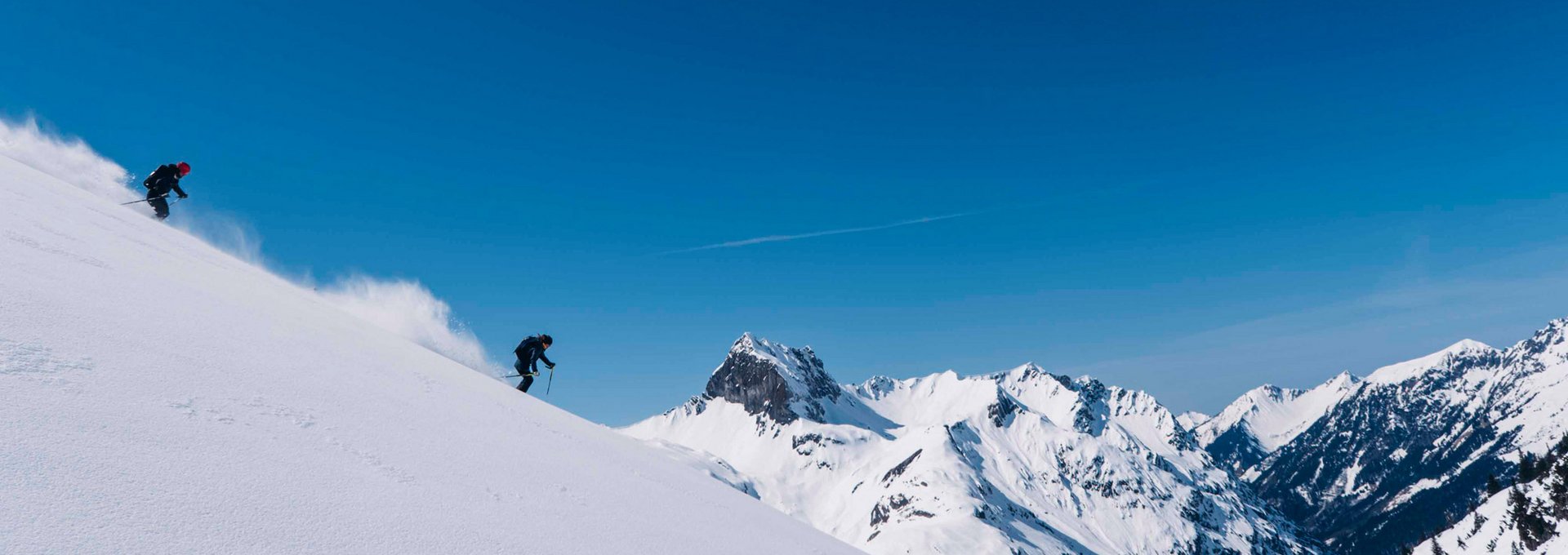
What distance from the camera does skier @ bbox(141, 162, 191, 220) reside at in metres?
26.3

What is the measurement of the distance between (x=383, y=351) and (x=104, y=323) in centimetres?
577

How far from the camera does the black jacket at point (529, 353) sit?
25.3 metres

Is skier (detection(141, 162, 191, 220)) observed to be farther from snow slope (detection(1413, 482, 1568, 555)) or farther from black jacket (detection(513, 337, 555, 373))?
snow slope (detection(1413, 482, 1568, 555))

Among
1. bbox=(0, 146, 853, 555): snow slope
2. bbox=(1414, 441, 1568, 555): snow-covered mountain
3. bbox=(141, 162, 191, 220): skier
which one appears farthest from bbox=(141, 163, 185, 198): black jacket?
bbox=(1414, 441, 1568, 555): snow-covered mountain

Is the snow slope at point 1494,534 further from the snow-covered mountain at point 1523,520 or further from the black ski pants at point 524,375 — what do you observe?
the black ski pants at point 524,375

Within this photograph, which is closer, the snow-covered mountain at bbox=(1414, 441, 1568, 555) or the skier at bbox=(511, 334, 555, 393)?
the skier at bbox=(511, 334, 555, 393)

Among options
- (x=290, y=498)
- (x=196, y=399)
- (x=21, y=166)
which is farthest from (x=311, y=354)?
(x=21, y=166)

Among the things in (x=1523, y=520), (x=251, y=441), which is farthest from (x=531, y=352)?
(x=1523, y=520)

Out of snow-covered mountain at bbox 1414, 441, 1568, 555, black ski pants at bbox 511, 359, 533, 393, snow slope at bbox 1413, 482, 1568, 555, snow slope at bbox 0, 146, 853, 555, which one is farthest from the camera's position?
snow-covered mountain at bbox 1414, 441, 1568, 555

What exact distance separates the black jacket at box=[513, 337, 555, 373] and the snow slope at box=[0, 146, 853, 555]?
9898 millimetres

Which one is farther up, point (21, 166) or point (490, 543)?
point (21, 166)

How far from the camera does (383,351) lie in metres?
14.2

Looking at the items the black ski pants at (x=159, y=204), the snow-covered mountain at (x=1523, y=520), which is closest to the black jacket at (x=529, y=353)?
the black ski pants at (x=159, y=204)

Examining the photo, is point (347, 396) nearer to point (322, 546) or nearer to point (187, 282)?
point (322, 546)
